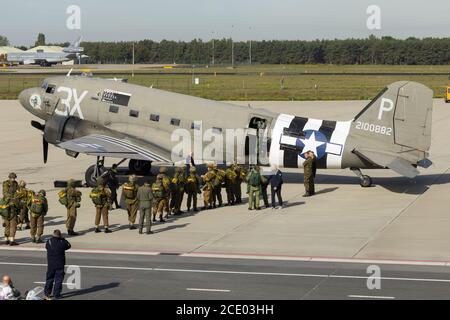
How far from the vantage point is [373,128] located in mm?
32656

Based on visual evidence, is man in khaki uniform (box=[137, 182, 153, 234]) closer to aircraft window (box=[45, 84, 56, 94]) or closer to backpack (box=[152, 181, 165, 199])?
backpack (box=[152, 181, 165, 199])

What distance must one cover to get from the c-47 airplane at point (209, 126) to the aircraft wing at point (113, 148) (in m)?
0.04

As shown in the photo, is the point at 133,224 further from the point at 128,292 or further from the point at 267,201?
the point at 128,292

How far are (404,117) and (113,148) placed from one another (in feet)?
38.4

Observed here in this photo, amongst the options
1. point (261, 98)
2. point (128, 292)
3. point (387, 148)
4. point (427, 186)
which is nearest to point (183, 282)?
point (128, 292)

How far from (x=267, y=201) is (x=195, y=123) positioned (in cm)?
599

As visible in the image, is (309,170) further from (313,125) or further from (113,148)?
(113,148)

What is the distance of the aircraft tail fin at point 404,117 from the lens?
32.0 m

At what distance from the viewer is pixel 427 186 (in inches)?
1369

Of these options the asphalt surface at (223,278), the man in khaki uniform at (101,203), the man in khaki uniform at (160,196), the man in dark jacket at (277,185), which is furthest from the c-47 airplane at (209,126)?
the asphalt surface at (223,278)

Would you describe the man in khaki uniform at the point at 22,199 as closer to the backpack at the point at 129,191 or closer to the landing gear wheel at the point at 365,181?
the backpack at the point at 129,191

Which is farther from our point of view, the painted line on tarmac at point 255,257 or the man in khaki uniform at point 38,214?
the man in khaki uniform at point 38,214

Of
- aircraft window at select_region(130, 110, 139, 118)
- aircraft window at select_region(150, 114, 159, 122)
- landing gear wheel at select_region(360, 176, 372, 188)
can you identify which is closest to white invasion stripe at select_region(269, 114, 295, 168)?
landing gear wheel at select_region(360, 176, 372, 188)

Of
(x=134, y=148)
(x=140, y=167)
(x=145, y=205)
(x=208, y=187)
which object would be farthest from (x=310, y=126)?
(x=145, y=205)
